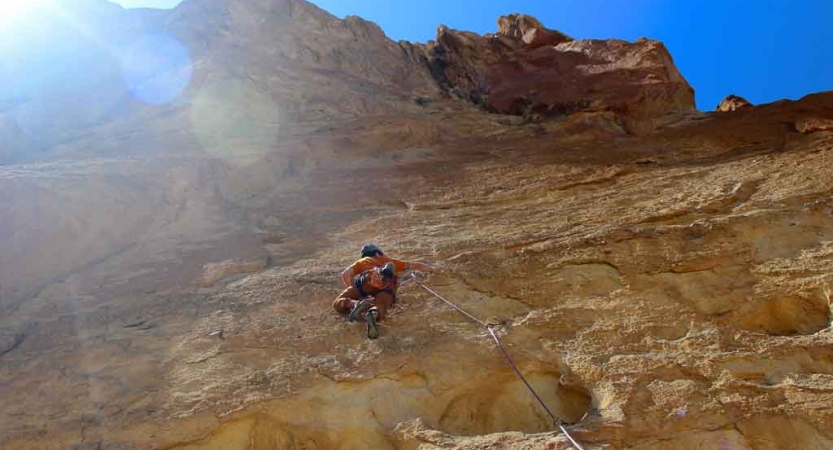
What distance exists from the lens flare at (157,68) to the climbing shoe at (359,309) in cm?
955

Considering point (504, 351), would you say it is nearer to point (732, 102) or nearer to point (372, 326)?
point (372, 326)

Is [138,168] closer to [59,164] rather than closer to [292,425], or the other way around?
[59,164]

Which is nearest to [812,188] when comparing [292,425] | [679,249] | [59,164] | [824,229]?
[824,229]

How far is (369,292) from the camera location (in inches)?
209

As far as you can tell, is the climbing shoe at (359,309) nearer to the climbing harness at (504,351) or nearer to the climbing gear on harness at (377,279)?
the climbing gear on harness at (377,279)

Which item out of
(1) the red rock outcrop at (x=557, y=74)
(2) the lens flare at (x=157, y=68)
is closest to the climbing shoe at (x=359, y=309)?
(1) the red rock outcrop at (x=557, y=74)

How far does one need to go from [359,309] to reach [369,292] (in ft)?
0.96

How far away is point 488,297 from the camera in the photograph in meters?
Result: 5.53

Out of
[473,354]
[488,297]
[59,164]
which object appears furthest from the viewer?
[59,164]

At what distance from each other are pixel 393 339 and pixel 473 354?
2.11ft

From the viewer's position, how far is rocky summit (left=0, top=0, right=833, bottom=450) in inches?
159

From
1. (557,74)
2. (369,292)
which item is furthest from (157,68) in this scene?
(369,292)

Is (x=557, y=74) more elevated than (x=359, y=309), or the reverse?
(x=557, y=74)

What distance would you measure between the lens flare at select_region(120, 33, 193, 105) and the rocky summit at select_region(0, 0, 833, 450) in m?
0.09
